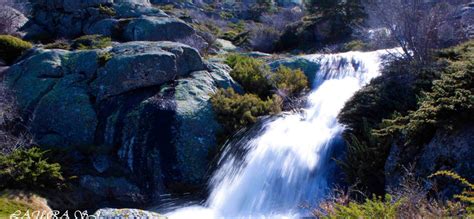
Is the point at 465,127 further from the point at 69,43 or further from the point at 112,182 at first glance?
the point at 69,43

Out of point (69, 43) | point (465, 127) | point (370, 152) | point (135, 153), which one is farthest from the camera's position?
point (69, 43)

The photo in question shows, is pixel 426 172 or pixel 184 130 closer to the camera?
pixel 426 172

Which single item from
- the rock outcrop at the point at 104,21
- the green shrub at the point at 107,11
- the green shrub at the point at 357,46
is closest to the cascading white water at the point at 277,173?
the green shrub at the point at 357,46

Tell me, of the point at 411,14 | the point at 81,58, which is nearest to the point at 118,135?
the point at 81,58

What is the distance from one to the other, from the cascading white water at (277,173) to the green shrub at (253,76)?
214 centimetres

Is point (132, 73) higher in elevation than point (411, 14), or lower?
lower

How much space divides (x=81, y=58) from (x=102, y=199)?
17.0 ft

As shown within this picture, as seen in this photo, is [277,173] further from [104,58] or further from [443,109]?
[104,58]

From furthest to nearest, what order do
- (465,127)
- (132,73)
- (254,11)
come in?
1. (254,11)
2. (132,73)
3. (465,127)

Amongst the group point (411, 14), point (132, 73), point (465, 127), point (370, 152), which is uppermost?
point (411, 14)

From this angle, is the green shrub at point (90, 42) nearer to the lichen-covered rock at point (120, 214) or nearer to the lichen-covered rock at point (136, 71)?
the lichen-covered rock at point (136, 71)

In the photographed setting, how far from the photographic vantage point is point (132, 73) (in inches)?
446

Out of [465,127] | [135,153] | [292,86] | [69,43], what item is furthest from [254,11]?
[465,127]

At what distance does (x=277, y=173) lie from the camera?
27.5 ft
